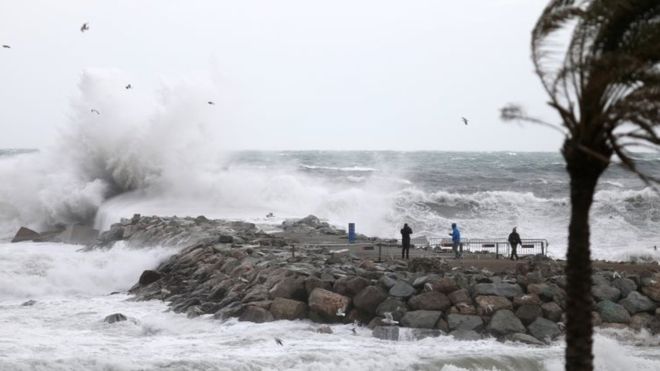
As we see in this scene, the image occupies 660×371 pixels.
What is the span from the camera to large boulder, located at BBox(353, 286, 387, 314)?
12.8 meters

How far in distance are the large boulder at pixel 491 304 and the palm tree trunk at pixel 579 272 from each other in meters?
6.58

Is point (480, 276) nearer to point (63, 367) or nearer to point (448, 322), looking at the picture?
point (448, 322)

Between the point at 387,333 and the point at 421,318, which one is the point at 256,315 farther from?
the point at 421,318

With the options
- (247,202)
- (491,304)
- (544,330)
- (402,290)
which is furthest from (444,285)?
(247,202)

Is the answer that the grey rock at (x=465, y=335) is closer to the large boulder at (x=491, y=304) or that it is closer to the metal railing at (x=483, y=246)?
the large boulder at (x=491, y=304)

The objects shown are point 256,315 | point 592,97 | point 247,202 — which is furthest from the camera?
point 247,202

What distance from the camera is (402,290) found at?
13.0 meters

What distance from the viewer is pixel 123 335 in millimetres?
12344

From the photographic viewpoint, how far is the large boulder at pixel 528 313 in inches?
488

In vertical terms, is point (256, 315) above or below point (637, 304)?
below

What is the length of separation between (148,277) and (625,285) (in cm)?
986

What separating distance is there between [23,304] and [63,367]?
643cm

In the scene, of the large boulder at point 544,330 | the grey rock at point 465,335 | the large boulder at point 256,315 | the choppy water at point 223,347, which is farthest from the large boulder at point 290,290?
the large boulder at point 544,330

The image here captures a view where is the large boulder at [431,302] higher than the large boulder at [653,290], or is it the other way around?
the large boulder at [653,290]
